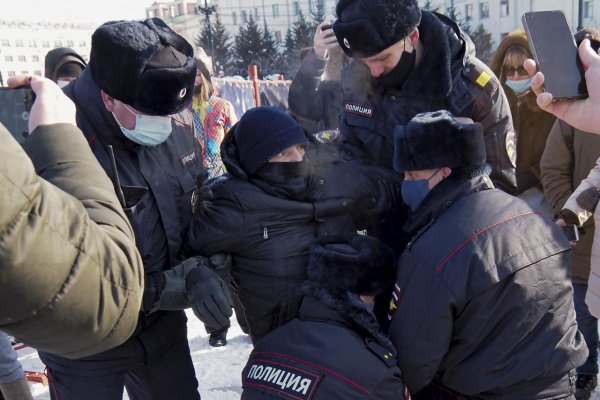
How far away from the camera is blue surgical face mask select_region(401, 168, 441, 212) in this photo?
173cm

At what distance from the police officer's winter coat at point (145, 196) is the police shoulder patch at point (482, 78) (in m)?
1.11

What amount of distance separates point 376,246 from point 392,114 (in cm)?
61

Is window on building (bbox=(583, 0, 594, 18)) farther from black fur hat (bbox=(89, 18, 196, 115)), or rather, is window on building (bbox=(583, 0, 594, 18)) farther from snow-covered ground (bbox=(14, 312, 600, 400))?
black fur hat (bbox=(89, 18, 196, 115))

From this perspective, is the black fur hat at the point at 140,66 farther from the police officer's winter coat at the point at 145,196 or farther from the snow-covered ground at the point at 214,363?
the snow-covered ground at the point at 214,363

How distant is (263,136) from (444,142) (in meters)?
0.63

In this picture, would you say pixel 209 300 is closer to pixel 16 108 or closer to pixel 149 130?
pixel 149 130

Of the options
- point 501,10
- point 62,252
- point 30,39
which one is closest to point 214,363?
point 62,252

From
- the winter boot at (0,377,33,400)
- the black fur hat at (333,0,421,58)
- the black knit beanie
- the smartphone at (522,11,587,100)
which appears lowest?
the winter boot at (0,377,33,400)

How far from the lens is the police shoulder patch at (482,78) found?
1985 millimetres

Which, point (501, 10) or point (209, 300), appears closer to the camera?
point (209, 300)

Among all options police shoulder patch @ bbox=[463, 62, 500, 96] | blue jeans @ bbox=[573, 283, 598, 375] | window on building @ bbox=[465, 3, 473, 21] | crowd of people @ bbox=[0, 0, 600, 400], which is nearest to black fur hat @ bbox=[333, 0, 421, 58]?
crowd of people @ bbox=[0, 0, 600, 400]

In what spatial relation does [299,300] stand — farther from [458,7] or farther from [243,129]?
[458,7]

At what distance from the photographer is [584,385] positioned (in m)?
2.73

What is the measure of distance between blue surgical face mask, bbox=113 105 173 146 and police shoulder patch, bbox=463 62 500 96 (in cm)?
113
